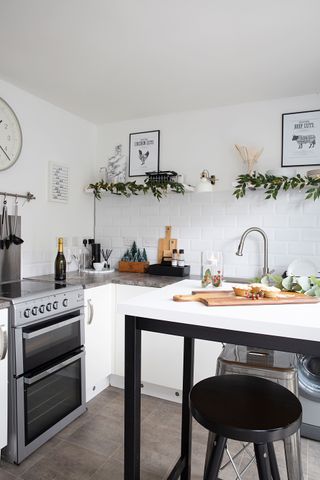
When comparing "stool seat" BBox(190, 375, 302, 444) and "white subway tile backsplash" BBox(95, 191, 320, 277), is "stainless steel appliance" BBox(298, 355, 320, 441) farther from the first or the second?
"stool seat" BBox(190, 375, 302, 444)

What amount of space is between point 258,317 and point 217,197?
2084mm

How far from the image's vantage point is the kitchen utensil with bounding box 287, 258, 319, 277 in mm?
2644

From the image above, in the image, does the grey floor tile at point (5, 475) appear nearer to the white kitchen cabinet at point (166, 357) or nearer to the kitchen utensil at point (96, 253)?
the white kitchen cabinet at point (166, 357)

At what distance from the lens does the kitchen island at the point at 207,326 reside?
987mm

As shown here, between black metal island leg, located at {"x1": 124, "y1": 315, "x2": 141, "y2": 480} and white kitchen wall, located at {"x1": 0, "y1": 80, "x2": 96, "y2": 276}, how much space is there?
1.80 m

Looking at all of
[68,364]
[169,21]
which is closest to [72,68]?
[169,21]

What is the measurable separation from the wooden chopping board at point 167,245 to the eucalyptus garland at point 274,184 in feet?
2.38

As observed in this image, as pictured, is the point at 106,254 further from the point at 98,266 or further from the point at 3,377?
the point at 3,377

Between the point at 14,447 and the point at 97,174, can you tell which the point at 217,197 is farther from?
the point at 14,447

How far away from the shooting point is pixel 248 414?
110 centimetres

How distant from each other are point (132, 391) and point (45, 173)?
7.30 ft

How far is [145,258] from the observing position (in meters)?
3.26

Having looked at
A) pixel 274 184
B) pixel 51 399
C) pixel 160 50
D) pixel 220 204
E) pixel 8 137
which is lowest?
pixel 51 399

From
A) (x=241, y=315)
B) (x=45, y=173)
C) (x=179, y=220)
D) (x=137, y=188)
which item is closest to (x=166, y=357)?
(x=179, y=220)
